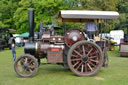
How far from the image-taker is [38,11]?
27.9m

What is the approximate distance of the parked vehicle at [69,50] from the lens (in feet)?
19.7

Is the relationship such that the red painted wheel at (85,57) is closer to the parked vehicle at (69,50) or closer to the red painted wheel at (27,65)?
the parked vehicle at (69,50)

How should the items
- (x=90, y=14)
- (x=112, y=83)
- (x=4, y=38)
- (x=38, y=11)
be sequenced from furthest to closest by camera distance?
(x=38, y=11) < (x=4, y=38) < (x=90, y=14) < (x=112, y=83)

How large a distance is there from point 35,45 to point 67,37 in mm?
1196

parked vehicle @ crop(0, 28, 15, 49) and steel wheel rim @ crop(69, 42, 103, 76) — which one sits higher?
steel wheel rim @ crop(69, 42, 103, 76)

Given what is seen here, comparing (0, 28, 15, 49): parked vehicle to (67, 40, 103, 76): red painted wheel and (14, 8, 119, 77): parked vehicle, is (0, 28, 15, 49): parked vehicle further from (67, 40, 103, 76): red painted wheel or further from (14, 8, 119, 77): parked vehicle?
(67, 40, 103, 76): red painted wheel

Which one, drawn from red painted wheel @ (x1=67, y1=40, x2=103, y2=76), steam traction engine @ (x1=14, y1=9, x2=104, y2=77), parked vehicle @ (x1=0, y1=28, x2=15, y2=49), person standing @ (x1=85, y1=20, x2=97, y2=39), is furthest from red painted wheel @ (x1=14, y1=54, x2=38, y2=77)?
parked vehicle @ (x1=0, y1=28, x2=15, y2=49)

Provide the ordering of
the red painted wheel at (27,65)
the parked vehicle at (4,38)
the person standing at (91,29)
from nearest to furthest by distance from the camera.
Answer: the red painted wheel at (27,65) < the person standing at (91,29) < the parked vehicle at (4,38)

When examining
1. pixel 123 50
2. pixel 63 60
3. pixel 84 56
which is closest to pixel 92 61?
pixel 84 56

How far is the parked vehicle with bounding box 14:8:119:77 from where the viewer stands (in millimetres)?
6020

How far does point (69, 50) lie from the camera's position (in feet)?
19.7

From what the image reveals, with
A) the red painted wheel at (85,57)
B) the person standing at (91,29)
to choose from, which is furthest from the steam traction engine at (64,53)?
the person standing at (91,29)

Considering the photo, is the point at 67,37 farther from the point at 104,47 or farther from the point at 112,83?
the point at 112,83

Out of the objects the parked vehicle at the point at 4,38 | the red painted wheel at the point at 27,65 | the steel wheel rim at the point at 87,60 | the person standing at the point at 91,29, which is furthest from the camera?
the parked vehicle at the point at 4,38
